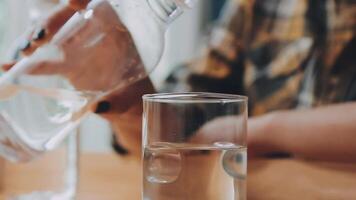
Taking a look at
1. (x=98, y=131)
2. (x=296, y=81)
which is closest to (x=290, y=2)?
(x=296, y=81)

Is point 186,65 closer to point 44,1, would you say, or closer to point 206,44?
point 206,44

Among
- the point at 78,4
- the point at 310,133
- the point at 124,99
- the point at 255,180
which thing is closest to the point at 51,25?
the point at 78,4

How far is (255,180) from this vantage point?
1.98ft

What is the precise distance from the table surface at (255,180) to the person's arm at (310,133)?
6.6 inches

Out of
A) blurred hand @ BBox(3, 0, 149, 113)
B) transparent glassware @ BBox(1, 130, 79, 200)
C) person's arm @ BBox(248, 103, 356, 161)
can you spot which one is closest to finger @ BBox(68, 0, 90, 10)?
blurred hand @ BBox(3, 0, 149, 113)

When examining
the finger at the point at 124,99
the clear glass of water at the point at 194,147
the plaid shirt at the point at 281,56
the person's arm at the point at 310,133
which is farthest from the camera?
the plaid shirt at the point at 281,56

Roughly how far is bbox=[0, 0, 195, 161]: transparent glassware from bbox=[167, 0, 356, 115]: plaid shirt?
0.68m

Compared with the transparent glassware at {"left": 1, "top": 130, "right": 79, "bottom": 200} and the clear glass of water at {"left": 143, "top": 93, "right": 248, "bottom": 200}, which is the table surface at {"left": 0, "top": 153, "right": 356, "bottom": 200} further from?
the clear glass of water at {"left": 143, "top": 93, "right": 248, "bottom": 200}

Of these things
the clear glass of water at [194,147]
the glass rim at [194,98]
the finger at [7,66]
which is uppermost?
the finger at [7,66]

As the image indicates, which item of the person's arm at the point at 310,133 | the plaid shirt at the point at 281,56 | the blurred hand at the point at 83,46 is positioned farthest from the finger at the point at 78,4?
the plaid shirt at the point at 281,56

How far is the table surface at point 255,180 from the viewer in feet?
1.76

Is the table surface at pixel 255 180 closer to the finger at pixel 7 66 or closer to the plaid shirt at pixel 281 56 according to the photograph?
the finger at pixel 7 66

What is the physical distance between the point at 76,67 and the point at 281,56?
0.80 metres

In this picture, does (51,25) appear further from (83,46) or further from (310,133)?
(310,133)
